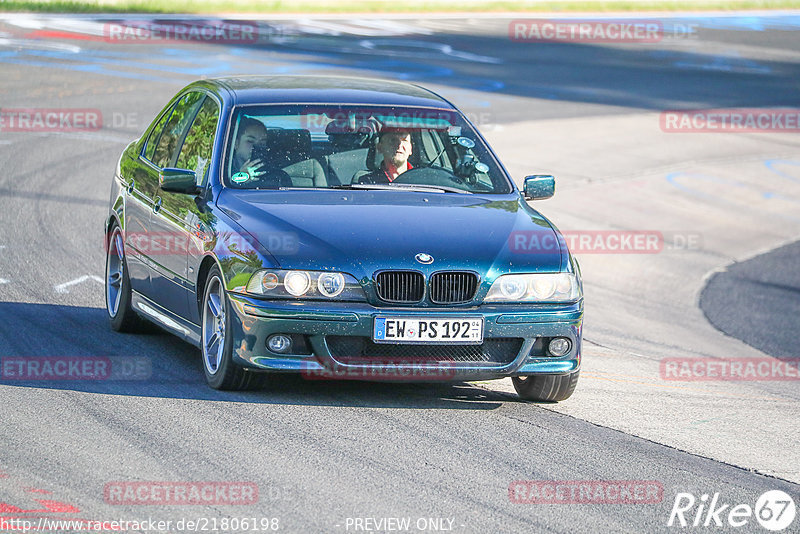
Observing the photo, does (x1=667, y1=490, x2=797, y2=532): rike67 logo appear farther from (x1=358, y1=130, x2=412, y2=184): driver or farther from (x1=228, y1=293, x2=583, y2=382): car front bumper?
(x1=358, y1=130, x2=412, y2=184): driver

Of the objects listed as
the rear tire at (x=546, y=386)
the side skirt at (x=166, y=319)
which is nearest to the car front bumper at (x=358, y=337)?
the rear tire at (x=546, y=386)

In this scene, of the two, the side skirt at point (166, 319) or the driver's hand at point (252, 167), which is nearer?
the side skirt at point (166, 319)

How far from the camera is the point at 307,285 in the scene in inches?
288

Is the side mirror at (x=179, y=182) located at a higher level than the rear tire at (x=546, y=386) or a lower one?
higher

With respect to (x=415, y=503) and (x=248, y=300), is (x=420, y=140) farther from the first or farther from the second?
(x=415, y=503)

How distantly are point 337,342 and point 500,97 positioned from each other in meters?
19.4

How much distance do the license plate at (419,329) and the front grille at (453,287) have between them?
0.12 metres

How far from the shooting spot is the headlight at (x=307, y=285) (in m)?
7.30

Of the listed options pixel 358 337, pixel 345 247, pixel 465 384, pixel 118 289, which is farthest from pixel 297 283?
pixel 118 289

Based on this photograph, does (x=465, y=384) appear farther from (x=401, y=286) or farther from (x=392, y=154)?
(x=392, y=154)

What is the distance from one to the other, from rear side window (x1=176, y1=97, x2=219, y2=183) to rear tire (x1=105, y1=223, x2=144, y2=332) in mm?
939

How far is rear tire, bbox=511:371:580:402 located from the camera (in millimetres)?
7895

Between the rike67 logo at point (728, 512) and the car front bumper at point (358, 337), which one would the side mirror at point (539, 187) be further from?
the rike67 logo at point (728, 512)

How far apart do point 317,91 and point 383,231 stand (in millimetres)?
1718
